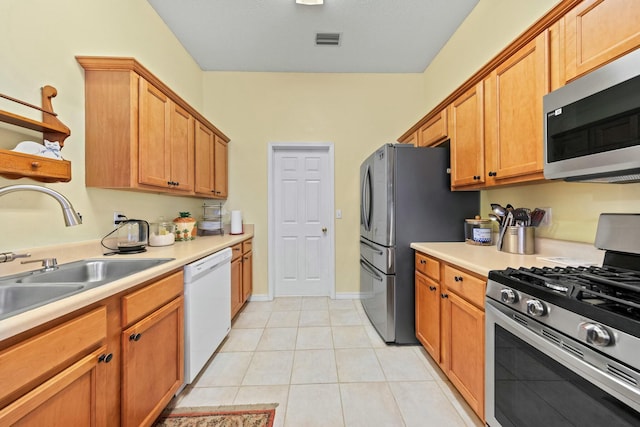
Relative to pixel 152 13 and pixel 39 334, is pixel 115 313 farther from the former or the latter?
pixel 152 13

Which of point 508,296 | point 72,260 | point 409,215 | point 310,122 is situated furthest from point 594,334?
point 310,122

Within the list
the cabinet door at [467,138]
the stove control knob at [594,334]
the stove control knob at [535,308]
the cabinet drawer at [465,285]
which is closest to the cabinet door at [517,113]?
the cabinet door at [467,138]

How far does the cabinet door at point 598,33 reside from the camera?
1012 mm

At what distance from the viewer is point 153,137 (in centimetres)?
197

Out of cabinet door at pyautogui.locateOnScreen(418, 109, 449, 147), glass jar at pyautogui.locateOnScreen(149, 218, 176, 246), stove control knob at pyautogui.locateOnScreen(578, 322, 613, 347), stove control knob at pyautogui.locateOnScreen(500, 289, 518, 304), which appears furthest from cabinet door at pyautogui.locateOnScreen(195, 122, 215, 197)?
stove control knob at pyautogui.locateOnScreen(578, 322, 613, 347)

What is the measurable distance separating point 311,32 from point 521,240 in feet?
8.89

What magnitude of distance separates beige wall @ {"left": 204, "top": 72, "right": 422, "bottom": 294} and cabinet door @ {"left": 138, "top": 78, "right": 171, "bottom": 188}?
139cm

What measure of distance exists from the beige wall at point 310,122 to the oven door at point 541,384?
239 centimetres

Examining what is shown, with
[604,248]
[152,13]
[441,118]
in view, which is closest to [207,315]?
[604,248]

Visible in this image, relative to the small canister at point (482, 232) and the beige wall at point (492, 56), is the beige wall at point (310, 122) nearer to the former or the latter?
the beige wall at point (492, 56)

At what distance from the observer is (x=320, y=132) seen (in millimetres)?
3537

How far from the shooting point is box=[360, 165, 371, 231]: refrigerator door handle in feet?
8.88

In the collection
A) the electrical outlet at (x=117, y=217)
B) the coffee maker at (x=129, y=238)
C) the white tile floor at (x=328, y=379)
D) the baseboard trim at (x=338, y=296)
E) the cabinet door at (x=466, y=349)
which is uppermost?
the electrical outlet at (x=117, y=217)

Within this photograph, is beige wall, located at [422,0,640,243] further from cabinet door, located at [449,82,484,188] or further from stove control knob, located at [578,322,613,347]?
stove control knob, located at [578,322,613,347]
